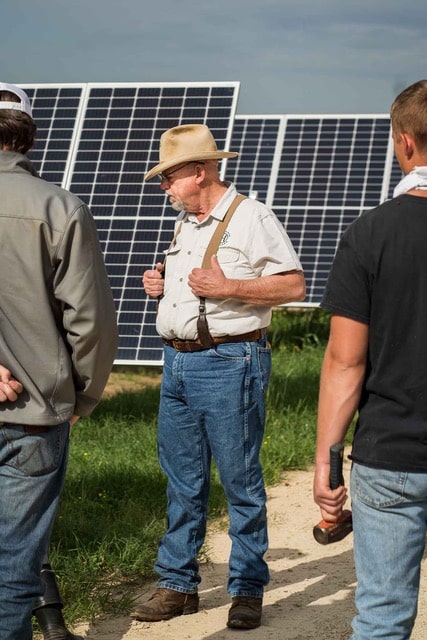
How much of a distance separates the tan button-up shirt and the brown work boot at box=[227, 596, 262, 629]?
1.12 meters

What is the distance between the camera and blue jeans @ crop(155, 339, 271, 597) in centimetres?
473

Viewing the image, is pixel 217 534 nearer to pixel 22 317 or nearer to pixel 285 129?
pixel 22 317

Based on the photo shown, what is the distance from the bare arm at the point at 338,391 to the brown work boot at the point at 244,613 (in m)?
1.84

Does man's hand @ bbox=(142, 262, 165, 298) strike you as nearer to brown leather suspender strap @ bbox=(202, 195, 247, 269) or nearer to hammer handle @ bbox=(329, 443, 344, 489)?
brown leather suspender strap @ bbox=(202, 195, 247, 269)

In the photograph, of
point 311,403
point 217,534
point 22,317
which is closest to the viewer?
point 22,317

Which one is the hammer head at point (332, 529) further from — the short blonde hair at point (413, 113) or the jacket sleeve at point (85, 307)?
the short blonde hair at point (413, 113)

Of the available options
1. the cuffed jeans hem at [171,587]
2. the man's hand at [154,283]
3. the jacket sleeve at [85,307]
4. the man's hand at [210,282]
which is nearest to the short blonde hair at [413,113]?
the jacket sleeve at [85,307]

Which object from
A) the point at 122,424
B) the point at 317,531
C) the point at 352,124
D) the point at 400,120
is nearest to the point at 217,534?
the point at 122,424

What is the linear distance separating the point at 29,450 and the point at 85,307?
17.2 inches

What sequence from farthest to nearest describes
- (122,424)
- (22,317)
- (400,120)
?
(122,424)
(22,317)
(400,120)

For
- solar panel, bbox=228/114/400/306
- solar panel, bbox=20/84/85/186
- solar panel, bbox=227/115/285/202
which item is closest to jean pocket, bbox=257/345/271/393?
solar panel, bbox=20/84/85/186

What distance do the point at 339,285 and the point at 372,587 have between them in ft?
2.57

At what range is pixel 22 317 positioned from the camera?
334 centimetres

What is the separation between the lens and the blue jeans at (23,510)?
10.9 feet
